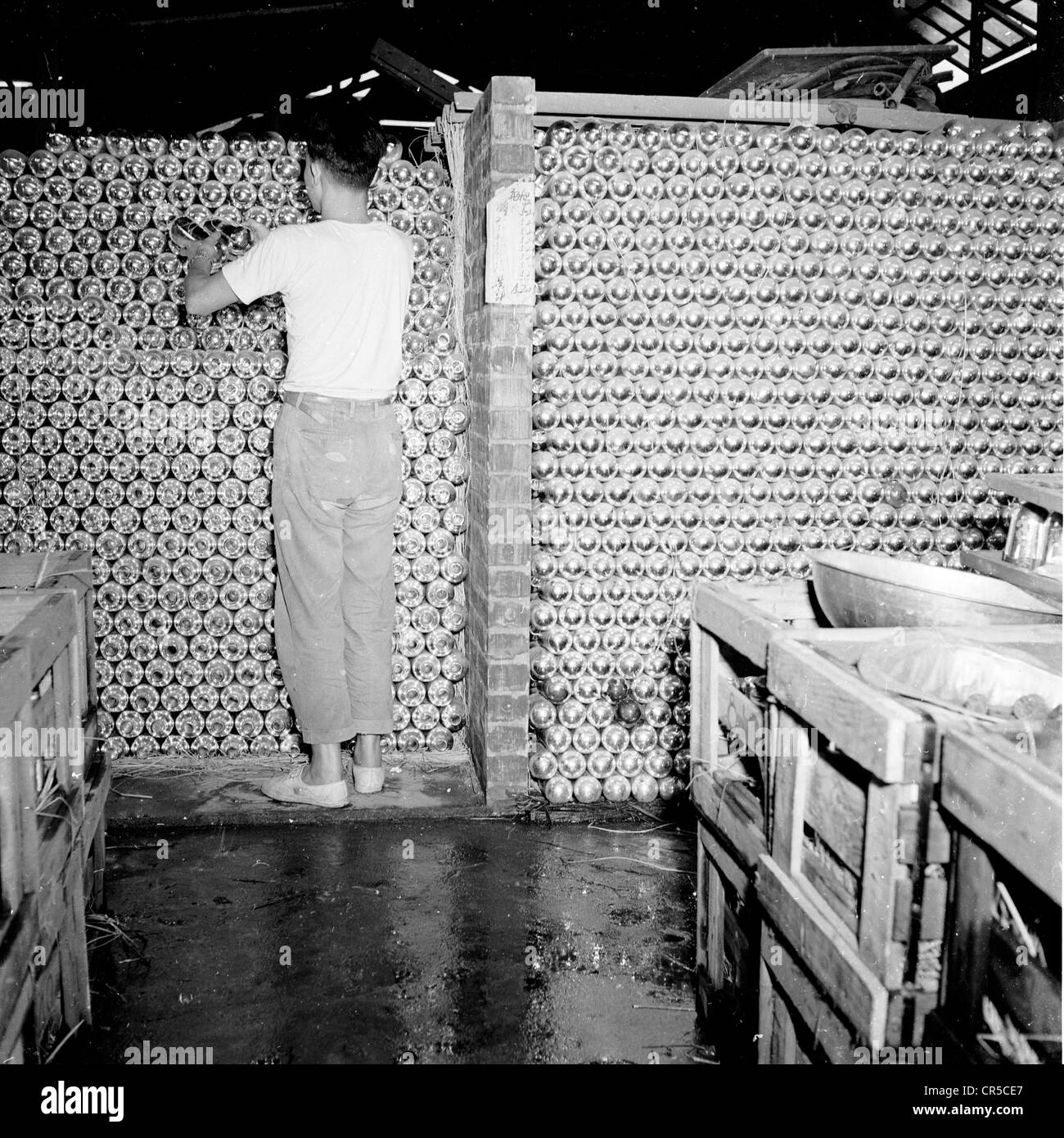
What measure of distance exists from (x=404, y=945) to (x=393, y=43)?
7.67 meters

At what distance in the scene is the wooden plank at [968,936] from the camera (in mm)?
1463

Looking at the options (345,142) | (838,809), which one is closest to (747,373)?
(345,142)

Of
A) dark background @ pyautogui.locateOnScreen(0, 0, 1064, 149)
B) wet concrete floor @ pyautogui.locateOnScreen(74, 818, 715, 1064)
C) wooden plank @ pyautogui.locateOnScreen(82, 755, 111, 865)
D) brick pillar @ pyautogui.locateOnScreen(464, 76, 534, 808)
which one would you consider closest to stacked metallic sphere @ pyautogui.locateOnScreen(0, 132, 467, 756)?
brick pillar @ pyautogui.locateOnScreen(464, 76, 534, 808)

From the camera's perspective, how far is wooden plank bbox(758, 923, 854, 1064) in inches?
65.6

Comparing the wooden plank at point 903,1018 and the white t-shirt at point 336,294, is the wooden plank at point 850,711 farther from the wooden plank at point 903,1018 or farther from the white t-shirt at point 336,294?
the white t-shirt at point 336,294

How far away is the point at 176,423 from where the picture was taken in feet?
13.4

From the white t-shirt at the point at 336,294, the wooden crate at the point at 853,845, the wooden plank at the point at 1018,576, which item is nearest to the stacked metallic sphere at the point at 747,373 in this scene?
the white t-shirt at the point at 336,294

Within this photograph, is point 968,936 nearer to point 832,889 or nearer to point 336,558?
point 832,889

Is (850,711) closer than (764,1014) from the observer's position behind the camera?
Yes

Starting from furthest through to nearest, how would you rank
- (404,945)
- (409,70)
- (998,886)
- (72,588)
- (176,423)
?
(409,70)
(176,423)
(404,945)
(72,588)
(998,886)

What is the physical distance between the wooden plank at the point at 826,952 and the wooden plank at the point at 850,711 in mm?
292

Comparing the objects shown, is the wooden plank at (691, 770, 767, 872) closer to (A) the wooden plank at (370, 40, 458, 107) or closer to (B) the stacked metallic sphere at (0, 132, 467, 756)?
(B) the stacked metallic sphere at (0, 132, 467, 756)

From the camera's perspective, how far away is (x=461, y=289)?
4.25m
